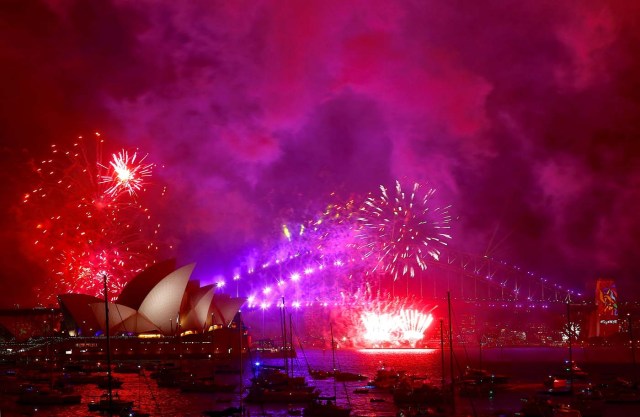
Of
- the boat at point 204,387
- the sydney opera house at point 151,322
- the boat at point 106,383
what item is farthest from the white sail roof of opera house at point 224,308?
the boat at point 204,387

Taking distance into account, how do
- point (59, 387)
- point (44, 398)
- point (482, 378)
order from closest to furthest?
point (44, 398) < point (59, 387) < point (482, 378)

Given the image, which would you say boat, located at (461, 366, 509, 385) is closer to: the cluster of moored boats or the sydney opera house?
the cluster of moored boats

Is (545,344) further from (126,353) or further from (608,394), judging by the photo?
(608,394)

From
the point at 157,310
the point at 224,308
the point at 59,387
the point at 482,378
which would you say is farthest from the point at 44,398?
the point at 224,308

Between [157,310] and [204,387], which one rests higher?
[157,310]

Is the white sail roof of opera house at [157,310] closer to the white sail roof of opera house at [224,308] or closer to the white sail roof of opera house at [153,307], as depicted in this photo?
the white sail roof of opera house at [153,307]

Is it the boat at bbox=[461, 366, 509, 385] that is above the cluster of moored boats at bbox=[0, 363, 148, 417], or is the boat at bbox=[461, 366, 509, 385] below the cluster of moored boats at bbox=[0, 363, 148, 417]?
below

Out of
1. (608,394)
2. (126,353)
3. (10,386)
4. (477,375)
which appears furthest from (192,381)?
(126,353)

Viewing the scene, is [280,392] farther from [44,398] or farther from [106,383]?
[106,383]

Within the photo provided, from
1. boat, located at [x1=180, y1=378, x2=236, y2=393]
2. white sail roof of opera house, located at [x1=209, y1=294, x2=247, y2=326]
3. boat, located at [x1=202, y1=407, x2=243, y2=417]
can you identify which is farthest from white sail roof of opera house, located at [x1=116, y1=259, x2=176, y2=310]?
boat, located at [x1=202, y1=407, x2=243, y2=417]

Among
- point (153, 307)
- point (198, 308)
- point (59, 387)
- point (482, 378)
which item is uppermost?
point (153, 307)
